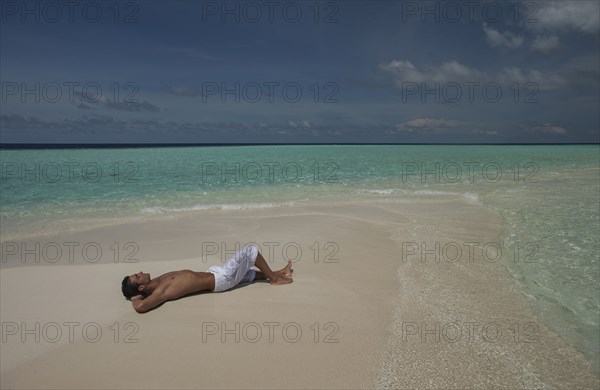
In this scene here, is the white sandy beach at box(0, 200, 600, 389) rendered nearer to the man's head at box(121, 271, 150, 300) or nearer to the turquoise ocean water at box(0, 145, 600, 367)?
the man's head at box(121, 271, 150, 300)

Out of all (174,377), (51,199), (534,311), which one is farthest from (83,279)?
(51,199)

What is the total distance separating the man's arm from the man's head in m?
0.09

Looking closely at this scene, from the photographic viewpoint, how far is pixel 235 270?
4.95 meters

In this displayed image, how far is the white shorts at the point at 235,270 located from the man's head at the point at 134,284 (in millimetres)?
857

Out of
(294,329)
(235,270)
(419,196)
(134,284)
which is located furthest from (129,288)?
(419,196)

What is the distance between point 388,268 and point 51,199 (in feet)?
38.5

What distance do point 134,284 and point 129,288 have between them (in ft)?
0.28

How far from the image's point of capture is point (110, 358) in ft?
11.5

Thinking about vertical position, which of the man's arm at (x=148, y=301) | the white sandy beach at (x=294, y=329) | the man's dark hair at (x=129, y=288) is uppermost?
the man's dark hair at (x=129, y=288)

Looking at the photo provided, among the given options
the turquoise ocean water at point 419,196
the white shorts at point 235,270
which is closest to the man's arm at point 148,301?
the white shorts at point 235,270

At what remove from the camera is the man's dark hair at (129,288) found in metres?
4.48

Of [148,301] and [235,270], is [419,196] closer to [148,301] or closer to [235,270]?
[235,270]

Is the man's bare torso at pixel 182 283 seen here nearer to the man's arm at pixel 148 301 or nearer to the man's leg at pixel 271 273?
the man's arm at pixel 148 301

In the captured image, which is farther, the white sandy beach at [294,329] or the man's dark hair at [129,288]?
the man's dark hair at [129,288]
